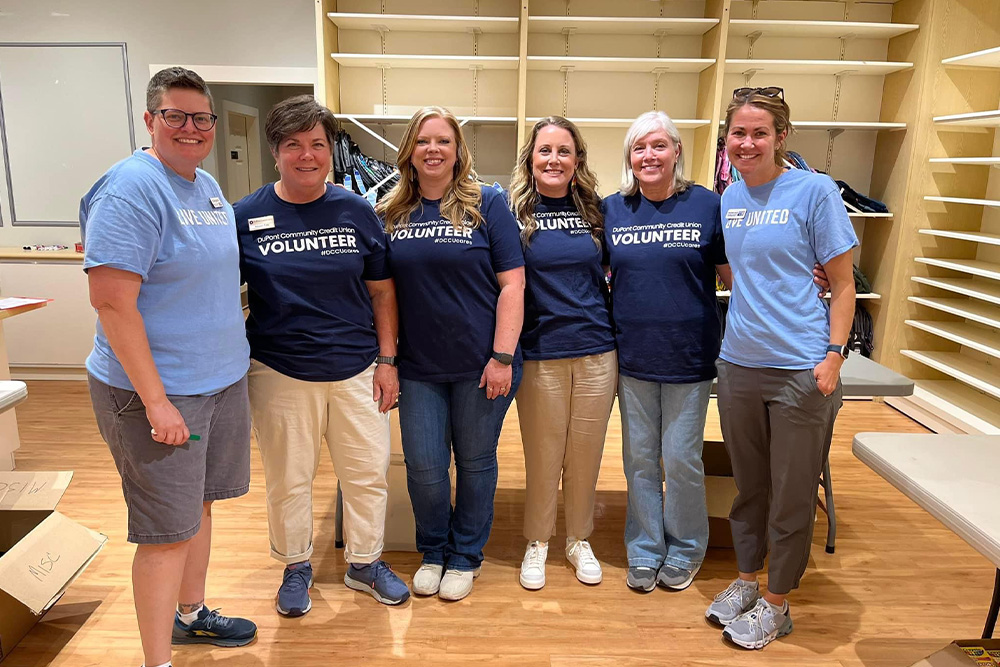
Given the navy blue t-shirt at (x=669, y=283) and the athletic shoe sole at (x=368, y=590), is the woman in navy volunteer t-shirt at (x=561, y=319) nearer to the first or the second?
the navy blue t-shirt at (x=669, y=283)

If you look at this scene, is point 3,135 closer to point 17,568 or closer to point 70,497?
point 70,497

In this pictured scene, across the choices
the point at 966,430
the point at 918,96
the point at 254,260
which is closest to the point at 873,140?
the point at 918,96

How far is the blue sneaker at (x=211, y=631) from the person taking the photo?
202 centimetres

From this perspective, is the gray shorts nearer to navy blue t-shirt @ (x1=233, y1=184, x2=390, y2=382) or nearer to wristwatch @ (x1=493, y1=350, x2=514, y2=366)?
navy blue t-shirt @ (x1=233, y1=184, x2=390, y2=382)

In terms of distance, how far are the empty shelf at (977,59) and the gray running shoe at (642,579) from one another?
11.2ft

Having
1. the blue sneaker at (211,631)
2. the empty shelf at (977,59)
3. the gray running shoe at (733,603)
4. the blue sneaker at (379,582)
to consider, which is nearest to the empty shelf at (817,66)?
Answer: the empty shelf at (977,59)

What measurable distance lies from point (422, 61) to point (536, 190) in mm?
2801

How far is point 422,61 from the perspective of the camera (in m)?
4.60

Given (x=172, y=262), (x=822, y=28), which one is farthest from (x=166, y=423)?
(x=822, y=28)

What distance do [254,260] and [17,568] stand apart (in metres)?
1.13

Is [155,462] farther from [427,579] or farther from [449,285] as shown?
[427,579]

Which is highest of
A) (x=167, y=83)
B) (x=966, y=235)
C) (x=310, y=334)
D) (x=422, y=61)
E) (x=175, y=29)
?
(x=175, y=29)

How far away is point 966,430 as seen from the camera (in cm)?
373

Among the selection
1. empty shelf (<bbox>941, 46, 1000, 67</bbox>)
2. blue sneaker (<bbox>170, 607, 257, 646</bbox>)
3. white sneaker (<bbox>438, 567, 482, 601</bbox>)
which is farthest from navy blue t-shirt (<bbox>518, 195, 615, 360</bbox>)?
empty shelf (<bbox>941, 46, 1000, 67</bbox>)
